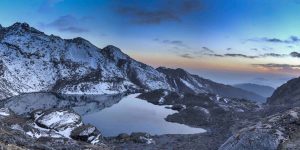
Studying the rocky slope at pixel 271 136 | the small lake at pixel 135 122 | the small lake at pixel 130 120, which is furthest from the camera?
the small lake at pixel 130 120

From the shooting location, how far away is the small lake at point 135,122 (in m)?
124

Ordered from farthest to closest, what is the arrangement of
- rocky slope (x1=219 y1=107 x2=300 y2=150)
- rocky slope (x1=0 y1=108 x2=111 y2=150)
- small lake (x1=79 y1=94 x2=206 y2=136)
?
small lake (x1=79 y1=94 x2=206 y2=136) < rocky slope (x1=0 y1=108 x2=111 y2=150) < rocky slope (x1=219 y1=107 x2=300 y2=150)

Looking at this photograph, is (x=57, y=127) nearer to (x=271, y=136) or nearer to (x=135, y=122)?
(x=135, y=122)

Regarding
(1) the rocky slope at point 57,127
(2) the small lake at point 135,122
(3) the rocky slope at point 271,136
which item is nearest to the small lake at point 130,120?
(2) the small lake at point 135,122

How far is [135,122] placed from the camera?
144250 mm

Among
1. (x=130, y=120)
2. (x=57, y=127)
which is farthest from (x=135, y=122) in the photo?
(x=57, y=127)

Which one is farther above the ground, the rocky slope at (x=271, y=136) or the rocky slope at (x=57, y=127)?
the rocky slope at (x=271, y=136)

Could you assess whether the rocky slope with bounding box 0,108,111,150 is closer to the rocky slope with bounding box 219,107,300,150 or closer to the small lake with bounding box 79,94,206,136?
the small lake with bounding box 79,94,206,136

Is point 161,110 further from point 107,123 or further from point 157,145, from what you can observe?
point 157,145

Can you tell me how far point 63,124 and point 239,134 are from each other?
50.8 meters

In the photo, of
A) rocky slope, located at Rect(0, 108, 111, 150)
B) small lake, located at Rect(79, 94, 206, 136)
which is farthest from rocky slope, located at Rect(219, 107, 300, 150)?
small lake, located at Rect(79, 94, 206, 136)

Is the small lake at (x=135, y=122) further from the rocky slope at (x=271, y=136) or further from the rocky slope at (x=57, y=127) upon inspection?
the rocky slope at (x=271, y=136)

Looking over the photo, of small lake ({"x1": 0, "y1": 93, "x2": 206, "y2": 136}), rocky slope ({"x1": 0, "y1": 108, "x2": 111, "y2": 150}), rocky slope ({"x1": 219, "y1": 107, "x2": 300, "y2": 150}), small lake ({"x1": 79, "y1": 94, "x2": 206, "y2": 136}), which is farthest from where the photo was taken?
small lake ({"x1": 0, "y1": 93, "x2": 206, "y2": 136})

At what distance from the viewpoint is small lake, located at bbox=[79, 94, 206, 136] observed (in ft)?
407
